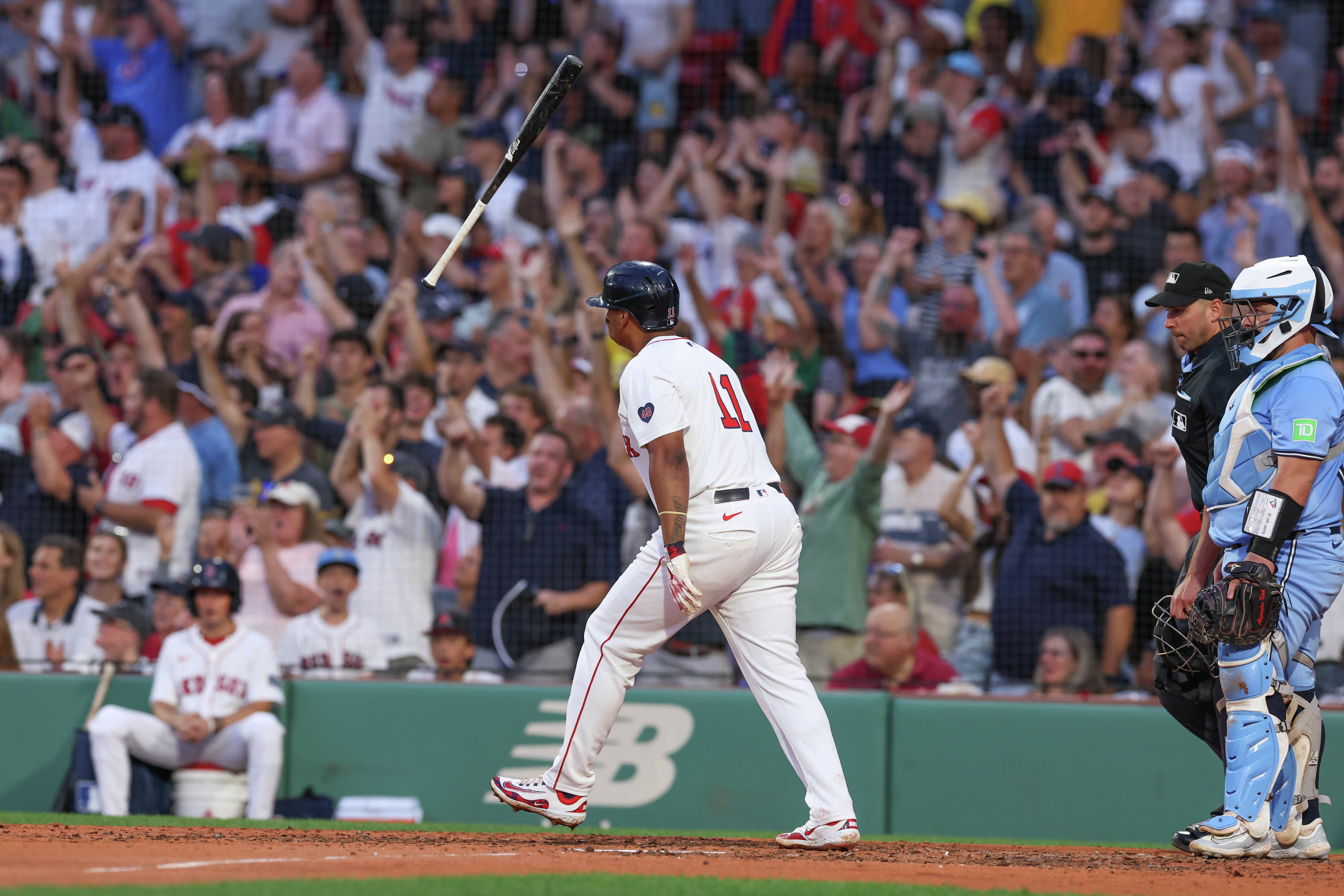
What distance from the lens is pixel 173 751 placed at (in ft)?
24.4

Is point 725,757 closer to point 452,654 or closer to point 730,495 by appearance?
point 452,654

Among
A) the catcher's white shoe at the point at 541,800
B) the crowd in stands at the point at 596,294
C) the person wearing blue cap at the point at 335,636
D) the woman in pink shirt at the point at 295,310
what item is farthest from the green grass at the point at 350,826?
the woman in pink shirt at the point at 295,310

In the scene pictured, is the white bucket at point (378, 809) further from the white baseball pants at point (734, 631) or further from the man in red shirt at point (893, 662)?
the white baseball pants at point (734, 631)

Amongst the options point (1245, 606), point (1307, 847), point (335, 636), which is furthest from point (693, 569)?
point (335, 636)

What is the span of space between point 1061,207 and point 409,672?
5.90 meters

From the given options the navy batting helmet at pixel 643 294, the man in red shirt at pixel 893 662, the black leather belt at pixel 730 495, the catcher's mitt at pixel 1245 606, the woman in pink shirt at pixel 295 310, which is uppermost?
the woman in pink shirt at pixel 295 310

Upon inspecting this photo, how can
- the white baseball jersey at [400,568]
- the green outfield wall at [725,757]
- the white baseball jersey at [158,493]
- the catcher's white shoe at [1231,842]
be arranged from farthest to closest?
the white baseball jersey at [158,493] < the white baseball jersey at [400,568] < the green outfield wall at [725,757] < the catcher's white shoe at [1231,842]

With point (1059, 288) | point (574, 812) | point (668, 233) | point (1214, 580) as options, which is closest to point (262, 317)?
point (668, 233)

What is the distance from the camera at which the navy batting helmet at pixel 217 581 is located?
7.72 m

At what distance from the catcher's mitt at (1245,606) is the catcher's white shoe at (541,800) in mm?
2068

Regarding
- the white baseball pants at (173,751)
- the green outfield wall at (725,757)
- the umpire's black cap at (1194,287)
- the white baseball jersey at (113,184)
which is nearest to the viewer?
the umpire's black cap at (1194,287)

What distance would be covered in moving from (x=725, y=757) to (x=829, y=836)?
2911mm

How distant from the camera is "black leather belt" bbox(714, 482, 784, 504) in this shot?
191 inches

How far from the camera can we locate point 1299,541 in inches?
190
